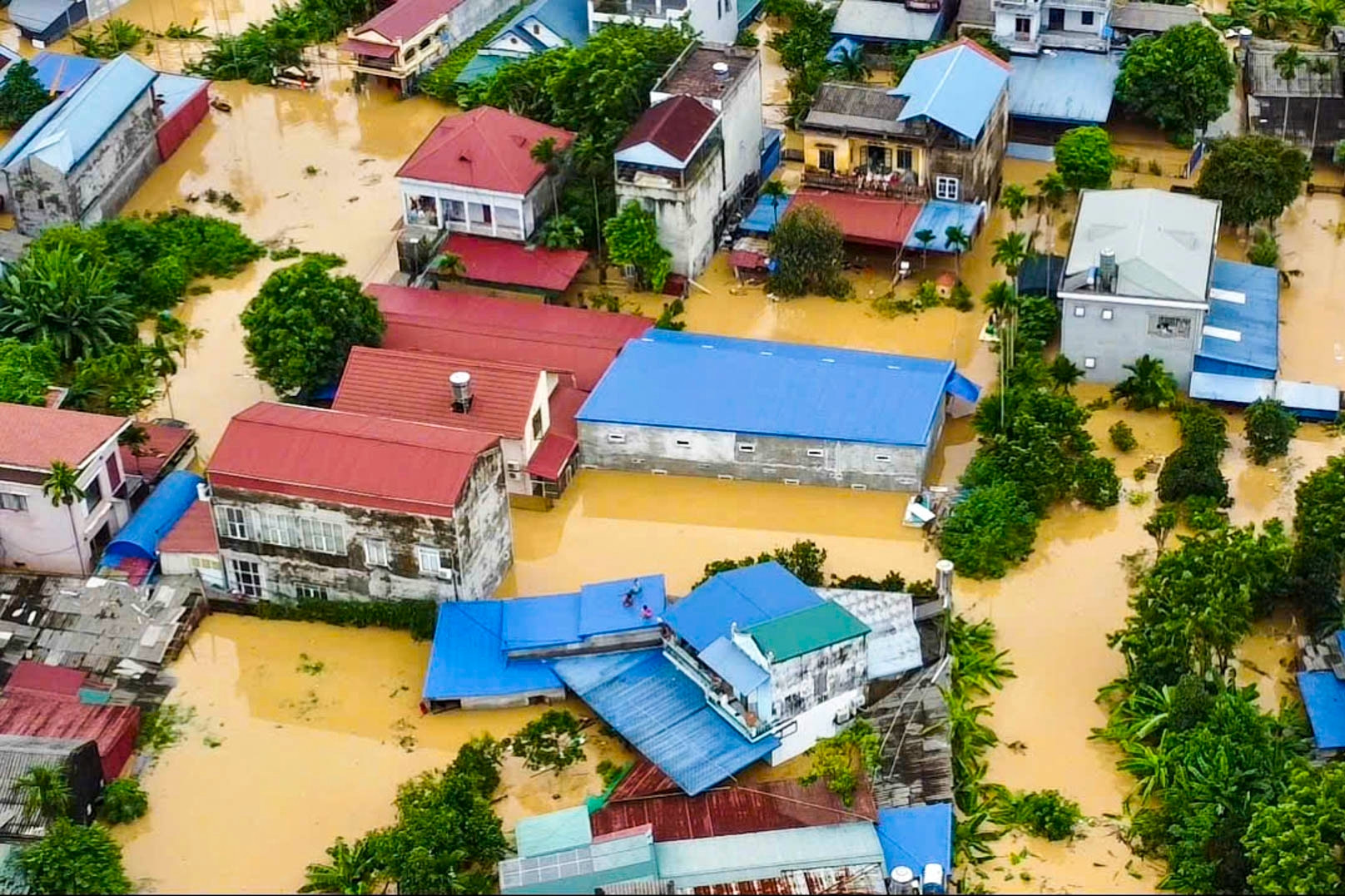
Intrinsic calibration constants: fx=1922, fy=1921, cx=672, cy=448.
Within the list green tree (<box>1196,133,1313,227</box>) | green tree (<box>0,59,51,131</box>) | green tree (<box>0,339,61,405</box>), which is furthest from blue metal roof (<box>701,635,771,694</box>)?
green tree (<box>0,59,51,131</box>)

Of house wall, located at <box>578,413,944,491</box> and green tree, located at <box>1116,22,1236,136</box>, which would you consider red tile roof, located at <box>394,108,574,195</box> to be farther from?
green tree, located at <box>1116,22,1236,136</box>

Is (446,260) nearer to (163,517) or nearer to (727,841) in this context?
(163,517)

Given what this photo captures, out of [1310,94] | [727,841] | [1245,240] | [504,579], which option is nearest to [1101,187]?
[1245,240]

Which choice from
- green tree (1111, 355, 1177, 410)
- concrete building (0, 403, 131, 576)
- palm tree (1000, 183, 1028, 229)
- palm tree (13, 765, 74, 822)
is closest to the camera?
palm tree (13, 765, 74, 822)

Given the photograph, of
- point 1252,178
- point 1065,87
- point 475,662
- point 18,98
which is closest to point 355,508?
point 475,662

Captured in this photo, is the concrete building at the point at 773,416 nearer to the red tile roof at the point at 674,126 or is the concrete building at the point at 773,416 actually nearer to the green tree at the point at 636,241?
the green tree at the point at 636,241

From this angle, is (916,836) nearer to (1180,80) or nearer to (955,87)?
(955,87)

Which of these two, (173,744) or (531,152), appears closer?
(173,744)
